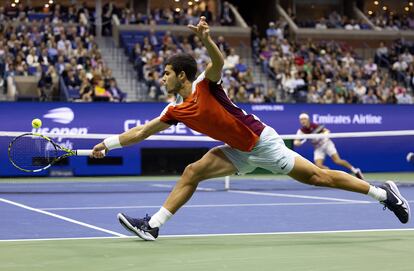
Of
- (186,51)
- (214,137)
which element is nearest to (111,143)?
(214,137)

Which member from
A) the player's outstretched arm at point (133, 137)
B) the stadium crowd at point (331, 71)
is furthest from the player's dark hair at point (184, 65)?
the stadium crowd at point (331, 71)

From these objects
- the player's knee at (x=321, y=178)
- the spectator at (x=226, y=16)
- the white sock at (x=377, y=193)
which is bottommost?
the spectator at (x=226, y=16)

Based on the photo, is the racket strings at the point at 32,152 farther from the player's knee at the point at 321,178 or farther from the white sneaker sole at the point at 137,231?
the player's knee at the point at 321,178

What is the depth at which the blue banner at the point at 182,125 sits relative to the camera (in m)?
21.3

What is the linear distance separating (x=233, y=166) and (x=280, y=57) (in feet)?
Answer: 76.5

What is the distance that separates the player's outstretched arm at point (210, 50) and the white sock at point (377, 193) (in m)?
2.01

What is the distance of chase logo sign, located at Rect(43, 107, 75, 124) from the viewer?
70.3ft

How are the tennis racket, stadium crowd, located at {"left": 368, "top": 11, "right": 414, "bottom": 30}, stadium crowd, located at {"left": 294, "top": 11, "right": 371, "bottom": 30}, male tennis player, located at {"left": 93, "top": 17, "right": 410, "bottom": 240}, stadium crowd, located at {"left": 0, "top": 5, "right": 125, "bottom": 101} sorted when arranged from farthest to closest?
stadium crowd, located at {"left": 368, "top": 11, "right": 414, "bottom": 30}
stadium crowd, located at {"left": 294, "top": 11, "right": 371, "bottom": 30}
stadium crowd, located at {"left": 0, "top": 5, "right": 125, "bottom": 101}
the tennis racket
male tennis player, located at {"left": 93, "top": 17, "right": 410, "bottom": 240}

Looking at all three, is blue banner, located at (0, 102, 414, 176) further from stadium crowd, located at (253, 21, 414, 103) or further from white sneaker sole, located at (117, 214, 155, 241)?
white sneaker sole, located at (117, 214, 155, 241)

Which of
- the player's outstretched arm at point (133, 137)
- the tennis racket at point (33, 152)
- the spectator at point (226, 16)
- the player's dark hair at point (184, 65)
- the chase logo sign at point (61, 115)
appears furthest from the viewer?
the spectator at point (226, 16)

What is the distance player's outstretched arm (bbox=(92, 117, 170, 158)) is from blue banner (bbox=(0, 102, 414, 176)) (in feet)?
39.8

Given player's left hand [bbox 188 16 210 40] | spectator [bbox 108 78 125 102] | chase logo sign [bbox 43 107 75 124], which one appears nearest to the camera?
player's left hand [bbox 188 16 210 40]

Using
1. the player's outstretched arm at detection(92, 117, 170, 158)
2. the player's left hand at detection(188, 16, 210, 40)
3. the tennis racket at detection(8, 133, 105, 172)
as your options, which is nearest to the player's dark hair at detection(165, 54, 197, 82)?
the player's outstretched arm at detection(92, 117, 170, 158)

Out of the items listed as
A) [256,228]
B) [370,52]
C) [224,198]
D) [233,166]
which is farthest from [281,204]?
[370,52]
